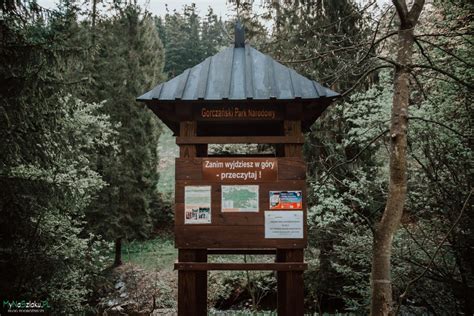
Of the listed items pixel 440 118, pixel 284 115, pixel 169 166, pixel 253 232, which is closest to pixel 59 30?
pixel 284 115

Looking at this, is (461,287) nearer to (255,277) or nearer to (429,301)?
(429,301)

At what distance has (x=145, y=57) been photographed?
66.8 feet

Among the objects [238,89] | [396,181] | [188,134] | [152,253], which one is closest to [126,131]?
[152,253]

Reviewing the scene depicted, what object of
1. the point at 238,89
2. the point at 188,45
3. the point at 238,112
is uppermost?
the point at 188,45

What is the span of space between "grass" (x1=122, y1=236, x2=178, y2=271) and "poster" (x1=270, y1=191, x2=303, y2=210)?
14.0 metres

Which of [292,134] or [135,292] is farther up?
[292,134]

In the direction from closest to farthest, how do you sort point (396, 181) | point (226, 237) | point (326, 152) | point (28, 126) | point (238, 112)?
point (396, 181) < point (226, 237) < point (238, 112) < point (28, 126) < point (326, 152)

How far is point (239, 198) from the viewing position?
441 centimetres

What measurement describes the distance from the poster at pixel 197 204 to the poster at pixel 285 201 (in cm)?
71

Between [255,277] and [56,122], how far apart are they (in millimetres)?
8203

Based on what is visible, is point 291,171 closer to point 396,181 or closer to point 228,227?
point 228,227

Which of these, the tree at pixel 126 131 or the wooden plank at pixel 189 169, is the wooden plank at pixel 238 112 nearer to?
the wooden plank at pixel 189 169

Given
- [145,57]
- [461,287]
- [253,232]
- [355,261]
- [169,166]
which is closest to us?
[253,232]

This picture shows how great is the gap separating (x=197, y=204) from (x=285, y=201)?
0.97 meters
